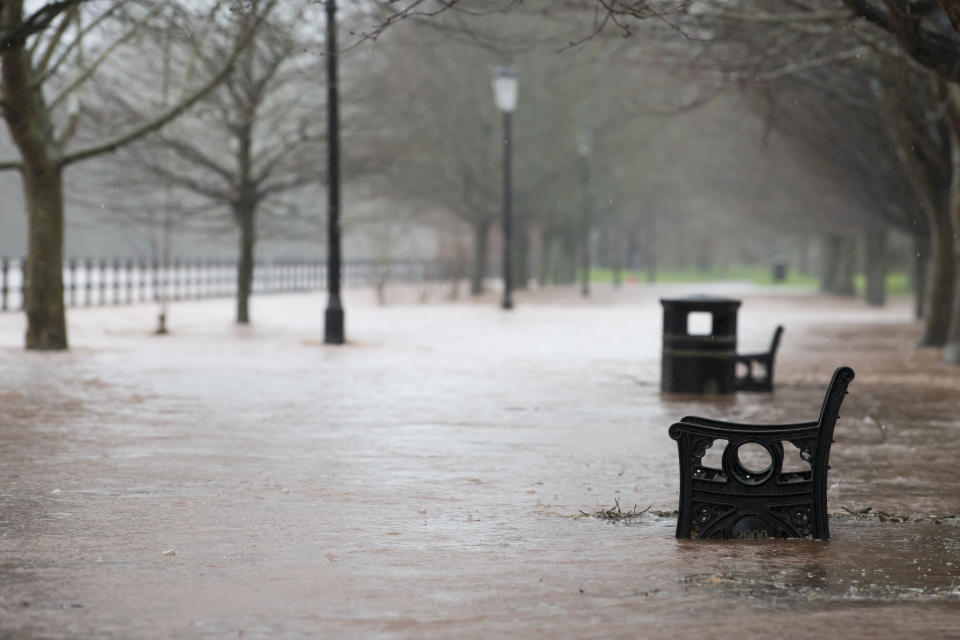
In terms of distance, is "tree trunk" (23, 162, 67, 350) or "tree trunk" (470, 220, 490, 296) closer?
"tree trunk" (23, 162, 67, 350)

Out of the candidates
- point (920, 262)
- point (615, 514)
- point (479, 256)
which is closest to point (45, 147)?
point (615, 514)

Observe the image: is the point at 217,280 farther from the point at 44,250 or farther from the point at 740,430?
the point at 740,430

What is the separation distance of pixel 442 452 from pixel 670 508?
2663 millimetres

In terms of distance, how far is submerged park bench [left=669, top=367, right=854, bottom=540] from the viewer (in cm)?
704

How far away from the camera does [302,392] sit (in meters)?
14.7

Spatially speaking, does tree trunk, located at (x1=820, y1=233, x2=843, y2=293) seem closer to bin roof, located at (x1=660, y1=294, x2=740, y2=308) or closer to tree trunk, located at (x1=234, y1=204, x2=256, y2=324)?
tree trunk, located at (x1=234, y1=204, x2=256, y2=324)

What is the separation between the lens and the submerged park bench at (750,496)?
7.04 m

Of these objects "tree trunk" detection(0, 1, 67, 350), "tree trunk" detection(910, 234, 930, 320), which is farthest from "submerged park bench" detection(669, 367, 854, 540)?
"tree trunk" detection(910, 234, 930, 320)

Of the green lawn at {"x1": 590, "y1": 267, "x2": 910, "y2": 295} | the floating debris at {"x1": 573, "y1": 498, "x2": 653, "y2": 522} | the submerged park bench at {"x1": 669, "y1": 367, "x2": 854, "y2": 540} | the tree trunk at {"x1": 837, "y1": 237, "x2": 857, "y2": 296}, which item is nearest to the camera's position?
the submerged park bench at {"x1": 669, "y1": 367, "x2": 854, "y2": 540}

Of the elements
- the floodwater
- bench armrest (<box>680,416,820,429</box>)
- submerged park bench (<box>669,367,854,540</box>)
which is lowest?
the floodwater

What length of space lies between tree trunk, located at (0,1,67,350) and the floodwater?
109cm

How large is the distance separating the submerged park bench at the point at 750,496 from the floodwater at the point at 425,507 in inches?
6.3

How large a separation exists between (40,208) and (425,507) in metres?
12.5

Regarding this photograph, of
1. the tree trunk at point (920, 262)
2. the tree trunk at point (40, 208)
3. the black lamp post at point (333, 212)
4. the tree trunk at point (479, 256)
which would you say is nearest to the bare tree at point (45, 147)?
the tree trunk at point (40, 208)
